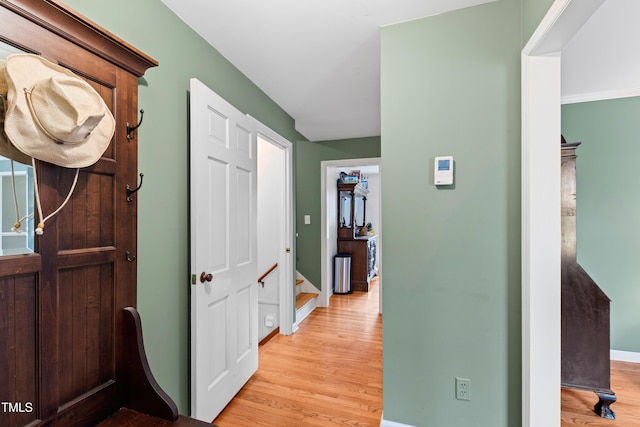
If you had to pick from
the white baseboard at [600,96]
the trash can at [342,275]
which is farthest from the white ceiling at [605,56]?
the trash can at [342,275]

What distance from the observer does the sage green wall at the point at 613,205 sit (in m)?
2.46

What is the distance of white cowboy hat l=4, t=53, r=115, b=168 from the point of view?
2.54 ft

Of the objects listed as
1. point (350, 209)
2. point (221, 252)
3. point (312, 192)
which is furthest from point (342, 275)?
point (221, 252)

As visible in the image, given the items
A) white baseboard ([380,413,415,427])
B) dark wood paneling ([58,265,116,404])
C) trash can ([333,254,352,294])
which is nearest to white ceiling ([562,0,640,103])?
white baseboard ([380,413,415,427])

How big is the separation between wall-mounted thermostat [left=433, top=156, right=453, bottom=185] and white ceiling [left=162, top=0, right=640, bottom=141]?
827mm

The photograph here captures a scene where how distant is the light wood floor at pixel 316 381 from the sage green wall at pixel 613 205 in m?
2.15

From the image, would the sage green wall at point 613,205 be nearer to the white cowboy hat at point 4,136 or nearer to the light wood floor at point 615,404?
the light wood floor at point 615,404

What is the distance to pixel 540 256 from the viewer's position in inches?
53.1

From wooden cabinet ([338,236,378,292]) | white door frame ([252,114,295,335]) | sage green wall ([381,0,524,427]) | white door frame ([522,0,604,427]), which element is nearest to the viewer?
white door frame ([522,0,604,427])

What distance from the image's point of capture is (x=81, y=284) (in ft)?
3.20

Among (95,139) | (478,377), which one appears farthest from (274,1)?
(478,377)

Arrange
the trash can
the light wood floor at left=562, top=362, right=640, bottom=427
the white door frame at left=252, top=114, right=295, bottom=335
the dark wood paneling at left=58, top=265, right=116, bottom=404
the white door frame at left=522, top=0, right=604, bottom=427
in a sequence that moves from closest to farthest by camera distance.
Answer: the dark wood paneling at left=58, top=265, right=116, bottom=404
the white door frame at left=522, top=0, right=604, bottom=427
the light wood floor at left=562, top=362, right=640, bottom=427
the white door frame at left=252, top=114, right=295, bottom=335
the trash can

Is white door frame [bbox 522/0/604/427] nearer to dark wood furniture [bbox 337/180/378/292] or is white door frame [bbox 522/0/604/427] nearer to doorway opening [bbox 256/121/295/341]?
doorway opening [bbox 256/121/295/341]

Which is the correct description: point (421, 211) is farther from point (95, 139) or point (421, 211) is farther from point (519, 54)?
point (95, 139)
